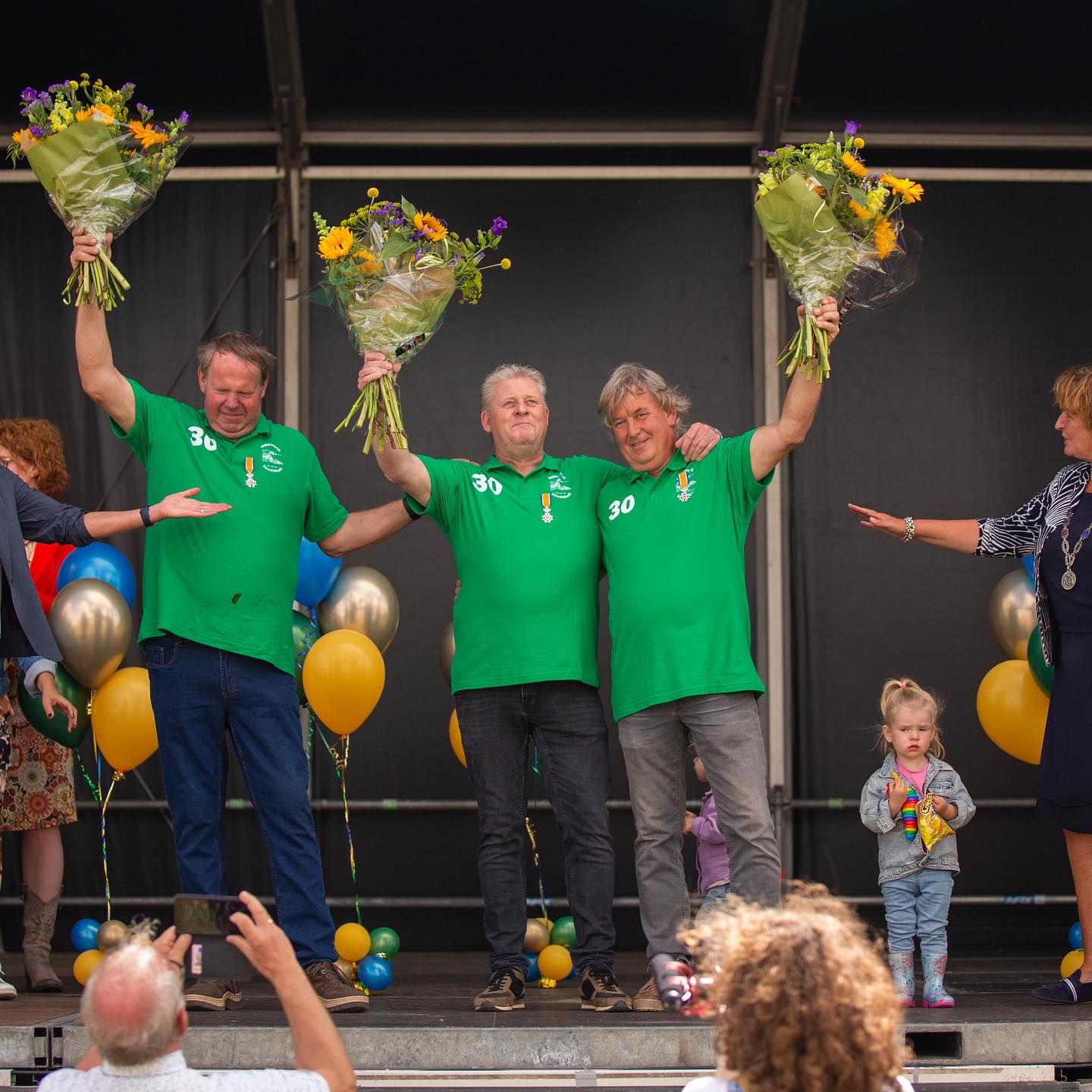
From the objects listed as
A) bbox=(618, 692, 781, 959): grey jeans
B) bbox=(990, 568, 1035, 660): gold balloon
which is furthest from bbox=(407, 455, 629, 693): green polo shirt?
bbox=(990, 568, 1035, 660): gold balloon

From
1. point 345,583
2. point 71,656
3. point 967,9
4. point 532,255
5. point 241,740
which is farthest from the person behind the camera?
point 532,255

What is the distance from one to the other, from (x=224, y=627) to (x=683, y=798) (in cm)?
123

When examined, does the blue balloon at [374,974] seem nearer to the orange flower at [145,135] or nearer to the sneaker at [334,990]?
the sneaker at [334,990]

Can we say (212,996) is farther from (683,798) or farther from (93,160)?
(93,160)

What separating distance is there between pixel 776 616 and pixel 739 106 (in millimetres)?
1912

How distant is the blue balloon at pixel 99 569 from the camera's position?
4387 millimetres

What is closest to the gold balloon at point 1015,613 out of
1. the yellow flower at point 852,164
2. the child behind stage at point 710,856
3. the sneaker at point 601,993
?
the child behind stage at point 710,856

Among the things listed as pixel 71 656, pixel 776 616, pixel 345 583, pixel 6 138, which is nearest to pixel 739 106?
pixel 776 616

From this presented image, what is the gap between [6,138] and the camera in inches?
217

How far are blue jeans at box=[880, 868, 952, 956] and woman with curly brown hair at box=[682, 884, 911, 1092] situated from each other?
7.57 feet

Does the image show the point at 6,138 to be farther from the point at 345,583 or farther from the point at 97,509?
the point at 345,583

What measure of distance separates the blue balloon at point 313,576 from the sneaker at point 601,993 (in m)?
1.54

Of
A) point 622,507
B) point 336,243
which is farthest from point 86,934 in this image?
point 336,243

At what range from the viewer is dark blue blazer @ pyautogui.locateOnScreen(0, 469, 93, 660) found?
3727 mm
